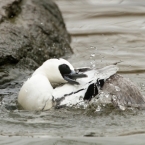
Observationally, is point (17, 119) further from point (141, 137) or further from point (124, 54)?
point (124, 54)

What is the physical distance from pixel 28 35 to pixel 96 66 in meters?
1.09

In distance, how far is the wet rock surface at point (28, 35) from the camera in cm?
806

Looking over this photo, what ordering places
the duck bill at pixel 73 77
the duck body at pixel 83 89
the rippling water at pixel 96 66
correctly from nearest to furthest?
the rippling water at pixel 96 66 < the duck body at pixel 83 89 < the duck bill at pixel 73 77

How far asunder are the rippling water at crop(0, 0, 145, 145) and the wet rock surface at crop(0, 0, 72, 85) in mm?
230

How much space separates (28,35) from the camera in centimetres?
860

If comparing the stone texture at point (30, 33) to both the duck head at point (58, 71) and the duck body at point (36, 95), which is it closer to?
the duck head at point (58, 71)

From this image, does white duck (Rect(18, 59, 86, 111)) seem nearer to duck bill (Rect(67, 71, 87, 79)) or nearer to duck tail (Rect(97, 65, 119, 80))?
duck bill (Rect(67, 71, 87, 79))

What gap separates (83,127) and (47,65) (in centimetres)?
108

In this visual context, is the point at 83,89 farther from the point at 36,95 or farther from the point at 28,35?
the point at 28,35

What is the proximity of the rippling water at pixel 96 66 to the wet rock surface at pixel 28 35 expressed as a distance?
0.75 ft

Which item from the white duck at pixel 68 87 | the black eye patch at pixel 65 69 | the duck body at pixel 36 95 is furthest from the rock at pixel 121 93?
the duck body at pixel 36 95

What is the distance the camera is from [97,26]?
11.4 meters

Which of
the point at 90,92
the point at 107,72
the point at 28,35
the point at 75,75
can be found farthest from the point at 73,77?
the point at 28,35

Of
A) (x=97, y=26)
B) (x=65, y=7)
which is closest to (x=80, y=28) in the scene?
(x=97, y=26)
